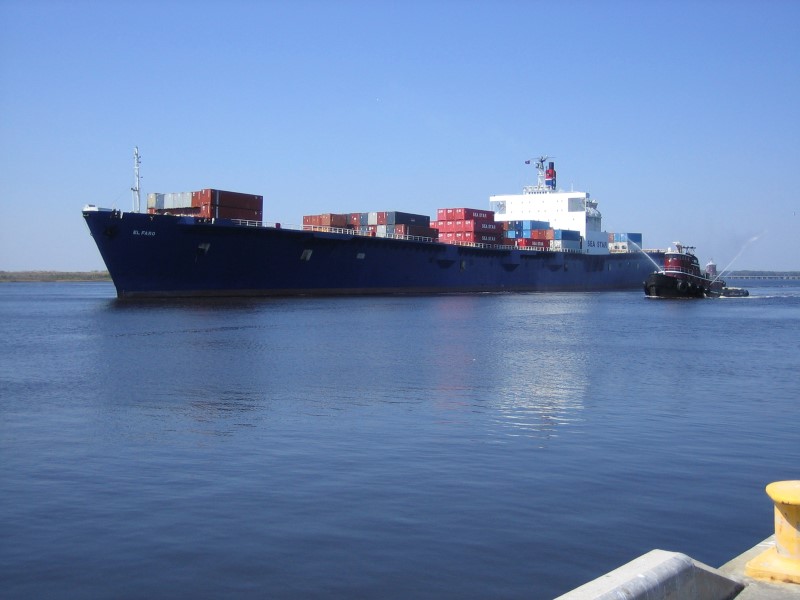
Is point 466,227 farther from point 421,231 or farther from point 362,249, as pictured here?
point 362,249

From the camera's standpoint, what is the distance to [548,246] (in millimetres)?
85062

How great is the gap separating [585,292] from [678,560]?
87327mm

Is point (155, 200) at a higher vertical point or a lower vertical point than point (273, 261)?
higher

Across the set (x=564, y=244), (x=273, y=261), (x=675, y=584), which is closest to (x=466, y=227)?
(x=564, y=244)

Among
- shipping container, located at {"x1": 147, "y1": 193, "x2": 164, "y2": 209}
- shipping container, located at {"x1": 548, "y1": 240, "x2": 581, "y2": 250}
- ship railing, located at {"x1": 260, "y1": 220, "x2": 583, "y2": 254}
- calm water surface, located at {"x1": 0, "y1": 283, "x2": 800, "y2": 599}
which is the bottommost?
calm water surface, located at {"x1": 0, "y1": 283, "x2": 800, "y2": 599}

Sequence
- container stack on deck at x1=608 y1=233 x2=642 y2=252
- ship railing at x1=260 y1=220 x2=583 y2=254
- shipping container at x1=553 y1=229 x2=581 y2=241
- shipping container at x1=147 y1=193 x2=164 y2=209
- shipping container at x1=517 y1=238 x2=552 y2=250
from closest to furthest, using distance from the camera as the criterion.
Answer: shipping container at x1=147 y1=193 x2=164 y2=209, ship railing at x1=260 y1=220 x2=583 y2=254, shipping container at x1=517 y1=238 x2=552 y2=250, shipping container at x1=553 y1=229 x2=581 y2=241, container stack on deck at x1=608 y1=233 x2=642 y2=252

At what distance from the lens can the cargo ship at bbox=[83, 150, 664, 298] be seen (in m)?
47.6

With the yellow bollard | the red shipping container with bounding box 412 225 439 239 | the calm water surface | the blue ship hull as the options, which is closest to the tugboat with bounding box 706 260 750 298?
the blue ship hull

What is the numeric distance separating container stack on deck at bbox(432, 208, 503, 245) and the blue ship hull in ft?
6.79

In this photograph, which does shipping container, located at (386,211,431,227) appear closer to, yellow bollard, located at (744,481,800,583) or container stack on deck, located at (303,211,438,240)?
container stack on deck, located at (303,211,438,240)

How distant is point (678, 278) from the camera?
65.2m

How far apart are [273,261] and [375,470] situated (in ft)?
145

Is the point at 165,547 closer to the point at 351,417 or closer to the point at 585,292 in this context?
the point at 351,417

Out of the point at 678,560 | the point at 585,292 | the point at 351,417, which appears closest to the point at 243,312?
the point at 351,417
